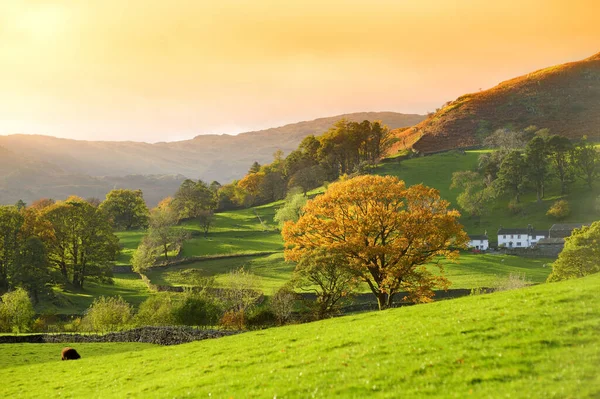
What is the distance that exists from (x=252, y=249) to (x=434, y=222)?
57.0m

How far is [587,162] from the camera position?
108 metres

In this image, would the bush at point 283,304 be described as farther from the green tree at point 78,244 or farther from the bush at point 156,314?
the green tree at point 78,244

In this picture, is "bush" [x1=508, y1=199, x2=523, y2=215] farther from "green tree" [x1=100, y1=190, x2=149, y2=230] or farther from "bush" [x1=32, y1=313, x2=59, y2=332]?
"green tree" [x1=100, y1=190, x2=149, y2=230]

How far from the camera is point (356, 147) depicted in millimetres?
144375

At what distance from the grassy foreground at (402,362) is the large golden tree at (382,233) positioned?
18.3m

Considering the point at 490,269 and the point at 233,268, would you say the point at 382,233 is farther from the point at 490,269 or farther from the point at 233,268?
the point at 233,268

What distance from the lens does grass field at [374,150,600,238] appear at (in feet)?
321

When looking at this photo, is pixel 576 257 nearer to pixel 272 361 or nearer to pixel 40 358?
pixel 272 361

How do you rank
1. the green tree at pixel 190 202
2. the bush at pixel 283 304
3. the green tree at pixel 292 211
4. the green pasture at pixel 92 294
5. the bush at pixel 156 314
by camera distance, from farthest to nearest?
the green tree at pixel 190 202
the green tree at pixel 292 211
the green pasture at pixel 92 294
the bush at pixel 156 314
the bush at pixel 283 304

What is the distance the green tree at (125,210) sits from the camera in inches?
5148

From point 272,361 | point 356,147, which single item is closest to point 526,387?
point 272,361

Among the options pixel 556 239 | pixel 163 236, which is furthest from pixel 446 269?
pixel 163 236

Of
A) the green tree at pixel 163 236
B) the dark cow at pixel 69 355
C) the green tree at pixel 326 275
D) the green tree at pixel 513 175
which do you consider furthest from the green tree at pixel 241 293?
the green tree at pixel 513 175

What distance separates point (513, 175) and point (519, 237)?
22.9m
